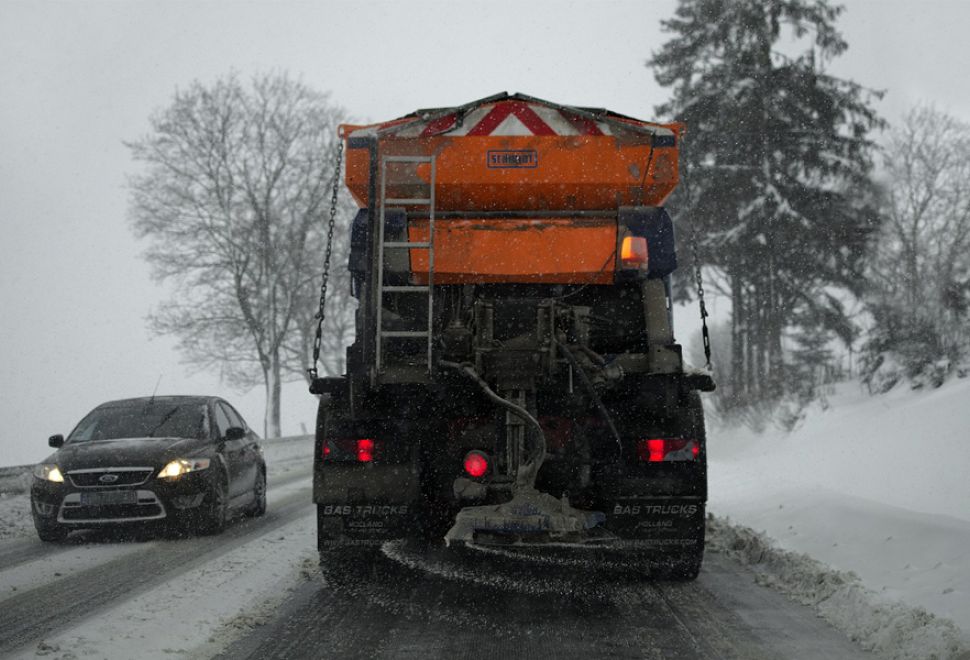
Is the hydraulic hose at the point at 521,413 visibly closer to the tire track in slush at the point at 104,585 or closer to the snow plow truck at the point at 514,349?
the snow plow truck at the point at 514,349

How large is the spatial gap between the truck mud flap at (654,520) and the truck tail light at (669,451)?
0.83 ft

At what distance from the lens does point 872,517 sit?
7906mm

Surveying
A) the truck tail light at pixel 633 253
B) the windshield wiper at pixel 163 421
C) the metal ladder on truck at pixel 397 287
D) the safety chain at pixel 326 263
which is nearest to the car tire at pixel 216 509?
the windshield wiper at pixel 163 421

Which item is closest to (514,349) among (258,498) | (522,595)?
(522,595)

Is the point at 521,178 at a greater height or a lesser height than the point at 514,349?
greater

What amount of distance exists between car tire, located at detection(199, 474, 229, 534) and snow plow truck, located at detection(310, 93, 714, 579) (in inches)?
146

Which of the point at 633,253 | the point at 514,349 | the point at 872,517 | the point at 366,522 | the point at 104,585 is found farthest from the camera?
the point at 872,517

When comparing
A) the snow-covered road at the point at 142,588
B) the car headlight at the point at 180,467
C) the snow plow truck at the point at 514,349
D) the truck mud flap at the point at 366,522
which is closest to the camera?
the snow-covered road at the point at 142,588

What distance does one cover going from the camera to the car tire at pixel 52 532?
9.57 m

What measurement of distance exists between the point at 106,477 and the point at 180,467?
0.67 m

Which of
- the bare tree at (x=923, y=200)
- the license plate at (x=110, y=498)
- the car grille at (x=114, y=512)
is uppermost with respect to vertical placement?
the bare tree at (x=923, y=200)

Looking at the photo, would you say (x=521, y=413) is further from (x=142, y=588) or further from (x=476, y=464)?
(x=142, y=588)

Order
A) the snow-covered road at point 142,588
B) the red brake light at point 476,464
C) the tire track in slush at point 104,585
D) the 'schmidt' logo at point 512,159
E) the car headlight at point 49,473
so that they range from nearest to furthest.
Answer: the snow-covered road at point 142,588 → the tire track in slush at point 104,585 → the red brake light at point 476,464 → the 'schmidt' logo at point 512,159 → the car headlight at point 49,473

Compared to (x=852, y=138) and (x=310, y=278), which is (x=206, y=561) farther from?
(x=310, y=278)
